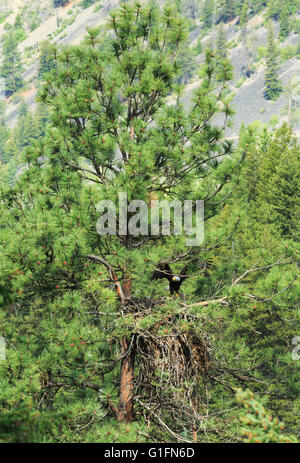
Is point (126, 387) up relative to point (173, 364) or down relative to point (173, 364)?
down

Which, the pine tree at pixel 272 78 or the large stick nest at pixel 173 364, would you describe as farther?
the pine tree at pixel 272 78

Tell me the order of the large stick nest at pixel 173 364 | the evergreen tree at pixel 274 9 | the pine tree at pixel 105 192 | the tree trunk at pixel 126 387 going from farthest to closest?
the evergreen tree at pixel 274 9, the tree trunk at pixel 126 387, the pine tree at pixel 105 192, the large stick nest at pixel 173 364

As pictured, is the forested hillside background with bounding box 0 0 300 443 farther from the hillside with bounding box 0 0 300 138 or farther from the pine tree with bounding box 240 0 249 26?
the pine tree with bounding box 240 0 249 26

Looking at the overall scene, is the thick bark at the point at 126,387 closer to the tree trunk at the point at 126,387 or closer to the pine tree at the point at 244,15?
the tree trunk at the point at 126,387

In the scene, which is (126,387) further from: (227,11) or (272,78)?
(227,11)

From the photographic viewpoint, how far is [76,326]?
20.5ft

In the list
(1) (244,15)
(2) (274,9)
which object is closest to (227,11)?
(1) (244,15)

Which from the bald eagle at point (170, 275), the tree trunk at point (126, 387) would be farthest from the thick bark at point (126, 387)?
the bald eagle at point (170, 275)

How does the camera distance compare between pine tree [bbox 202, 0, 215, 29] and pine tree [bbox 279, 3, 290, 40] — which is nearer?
pine tree [bbox 279, 3, 290, 40]

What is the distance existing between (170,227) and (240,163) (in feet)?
4.67

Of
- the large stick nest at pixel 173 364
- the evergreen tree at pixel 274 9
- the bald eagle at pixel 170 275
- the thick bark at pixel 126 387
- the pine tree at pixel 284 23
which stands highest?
the evergreen tree at pixel 274 9

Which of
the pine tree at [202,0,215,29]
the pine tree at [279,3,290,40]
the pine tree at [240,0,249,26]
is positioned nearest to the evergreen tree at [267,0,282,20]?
the pine tree at [279,3,290,40]

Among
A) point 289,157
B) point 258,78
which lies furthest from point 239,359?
point 258,78

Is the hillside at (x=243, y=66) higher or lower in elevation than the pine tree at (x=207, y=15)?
lower
